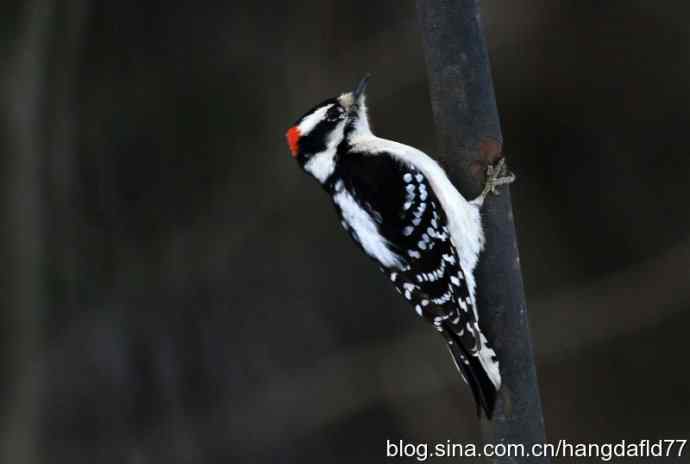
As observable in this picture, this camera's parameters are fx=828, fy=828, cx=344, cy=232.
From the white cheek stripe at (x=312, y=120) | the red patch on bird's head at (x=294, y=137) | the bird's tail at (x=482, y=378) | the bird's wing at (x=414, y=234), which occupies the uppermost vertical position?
the white cheek stripe at (x=312, y=120)

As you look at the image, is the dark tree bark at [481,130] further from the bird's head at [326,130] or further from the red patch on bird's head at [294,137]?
the red patch on bird's head at [294,137]

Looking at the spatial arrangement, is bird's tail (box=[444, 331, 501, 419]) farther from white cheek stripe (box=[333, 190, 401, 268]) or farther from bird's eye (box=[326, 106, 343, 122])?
bird's eye (box=[326, 106, 343, 122])

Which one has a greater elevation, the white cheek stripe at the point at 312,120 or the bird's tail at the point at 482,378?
the white cheek stripe at the point at 312,120

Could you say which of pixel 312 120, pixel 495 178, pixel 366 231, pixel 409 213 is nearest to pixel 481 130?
pixel 495 178

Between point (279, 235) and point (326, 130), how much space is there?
1.69 m

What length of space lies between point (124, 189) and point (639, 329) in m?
3.00

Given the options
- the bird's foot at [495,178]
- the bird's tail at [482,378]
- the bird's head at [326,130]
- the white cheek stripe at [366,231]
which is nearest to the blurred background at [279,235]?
the bird's head at [326,130]

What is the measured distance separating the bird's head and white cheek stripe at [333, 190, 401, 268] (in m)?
0.16

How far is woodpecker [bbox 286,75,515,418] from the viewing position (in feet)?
9.07

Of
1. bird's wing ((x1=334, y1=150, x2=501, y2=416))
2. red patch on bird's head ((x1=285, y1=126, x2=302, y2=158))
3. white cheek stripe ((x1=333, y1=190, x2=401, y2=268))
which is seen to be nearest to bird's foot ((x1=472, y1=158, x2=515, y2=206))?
bird's wing ((x1=334, y1=150, x2=501, y2=416))

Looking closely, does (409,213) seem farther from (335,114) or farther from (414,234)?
(335,114)

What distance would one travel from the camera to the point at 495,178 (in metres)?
2.73

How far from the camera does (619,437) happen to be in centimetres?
471

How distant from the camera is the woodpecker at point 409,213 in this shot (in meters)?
2.76
